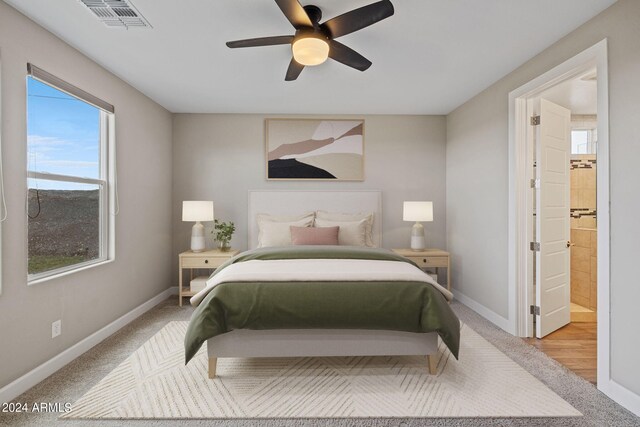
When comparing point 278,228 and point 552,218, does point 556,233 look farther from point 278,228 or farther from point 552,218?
point 278,228

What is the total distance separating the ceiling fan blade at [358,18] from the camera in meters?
1.78

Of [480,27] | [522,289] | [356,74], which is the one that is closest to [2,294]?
[356,74]

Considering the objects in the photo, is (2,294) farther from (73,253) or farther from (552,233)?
(552,233)

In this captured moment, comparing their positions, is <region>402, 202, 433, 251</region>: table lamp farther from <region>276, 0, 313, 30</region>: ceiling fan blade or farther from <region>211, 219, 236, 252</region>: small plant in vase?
<region>276, 0, 313, 30</region>: ceiling fan blade

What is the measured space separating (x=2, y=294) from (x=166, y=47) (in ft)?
6.59

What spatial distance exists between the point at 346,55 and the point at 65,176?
91.5 inches

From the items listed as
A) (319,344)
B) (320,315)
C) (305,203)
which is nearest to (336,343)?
(319,344)

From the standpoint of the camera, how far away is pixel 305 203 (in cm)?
445

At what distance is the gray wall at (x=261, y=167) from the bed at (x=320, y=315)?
228cm

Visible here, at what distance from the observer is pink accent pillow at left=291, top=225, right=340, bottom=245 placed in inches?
141

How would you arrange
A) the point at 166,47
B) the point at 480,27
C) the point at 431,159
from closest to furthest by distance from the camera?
the point at 480,27 → the point at 166,47 → the point at 431,159

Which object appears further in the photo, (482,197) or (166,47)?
(482,197)

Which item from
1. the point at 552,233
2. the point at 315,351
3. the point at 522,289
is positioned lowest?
the point at 315,351

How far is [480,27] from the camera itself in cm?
235
